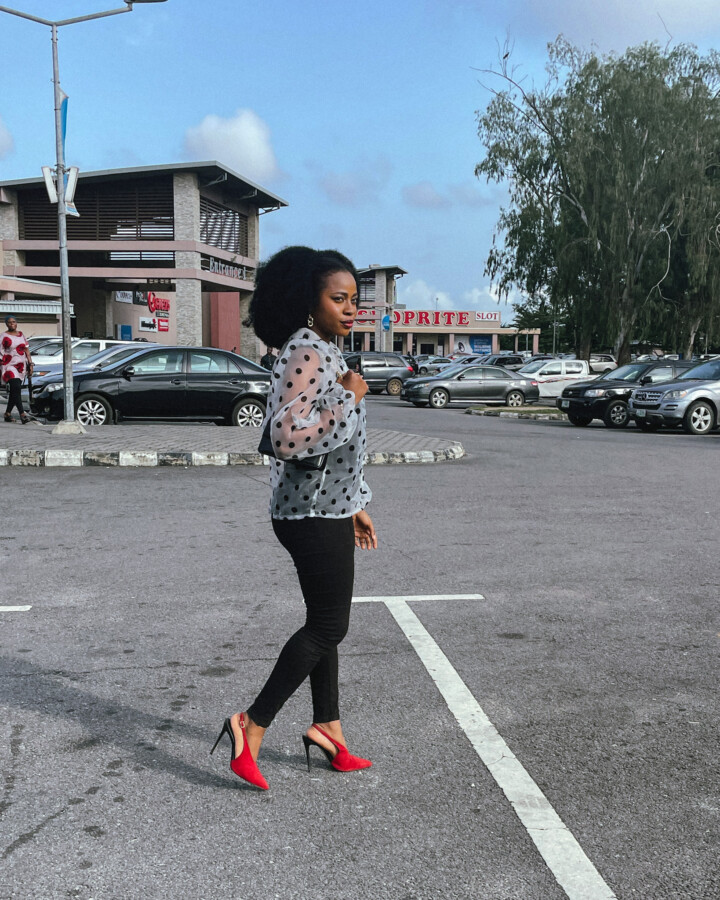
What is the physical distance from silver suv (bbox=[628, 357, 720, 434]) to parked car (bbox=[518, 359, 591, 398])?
40.8ft

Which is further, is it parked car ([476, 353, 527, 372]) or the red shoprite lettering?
parked car ([476, 353, 527, 372])

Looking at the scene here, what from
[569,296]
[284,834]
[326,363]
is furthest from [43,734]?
[569,296]

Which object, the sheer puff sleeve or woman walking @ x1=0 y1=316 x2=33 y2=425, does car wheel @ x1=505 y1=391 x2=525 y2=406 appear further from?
the sheer puff sleeve

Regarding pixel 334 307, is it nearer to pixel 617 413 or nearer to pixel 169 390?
pixel 169 390

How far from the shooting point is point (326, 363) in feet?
10.0

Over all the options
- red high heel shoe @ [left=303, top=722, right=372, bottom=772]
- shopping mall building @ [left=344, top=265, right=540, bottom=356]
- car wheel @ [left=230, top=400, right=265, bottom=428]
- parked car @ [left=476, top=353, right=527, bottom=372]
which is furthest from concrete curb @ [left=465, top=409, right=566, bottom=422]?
shopping mall building @ [left=344, top=265, right=540, bottom=356]

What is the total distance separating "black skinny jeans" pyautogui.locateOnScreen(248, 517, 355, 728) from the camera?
3.11 m

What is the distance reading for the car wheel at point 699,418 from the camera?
66.1ft

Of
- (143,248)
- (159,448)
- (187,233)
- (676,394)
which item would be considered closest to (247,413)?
(159,448)

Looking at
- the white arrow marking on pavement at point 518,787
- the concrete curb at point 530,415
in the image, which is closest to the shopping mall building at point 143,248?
the concrete curb at point 530,415

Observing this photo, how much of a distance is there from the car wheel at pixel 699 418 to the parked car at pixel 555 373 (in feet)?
42.7

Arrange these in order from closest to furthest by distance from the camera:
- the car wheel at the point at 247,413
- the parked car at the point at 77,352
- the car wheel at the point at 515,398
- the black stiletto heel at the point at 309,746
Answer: the black stiletto heel at the point at 309,746 → the car wheel at the point at 247,413 → the parked car at the point at 77,352 → the car wheel at the point at 515,398

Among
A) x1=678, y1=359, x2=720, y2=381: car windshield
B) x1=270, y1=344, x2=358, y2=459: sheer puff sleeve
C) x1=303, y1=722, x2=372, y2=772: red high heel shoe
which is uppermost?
x1=678, y1=359, x2=720, y2=381: car windshield

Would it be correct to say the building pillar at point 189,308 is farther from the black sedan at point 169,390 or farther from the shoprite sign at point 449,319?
the shoprite sign at point 449,319
